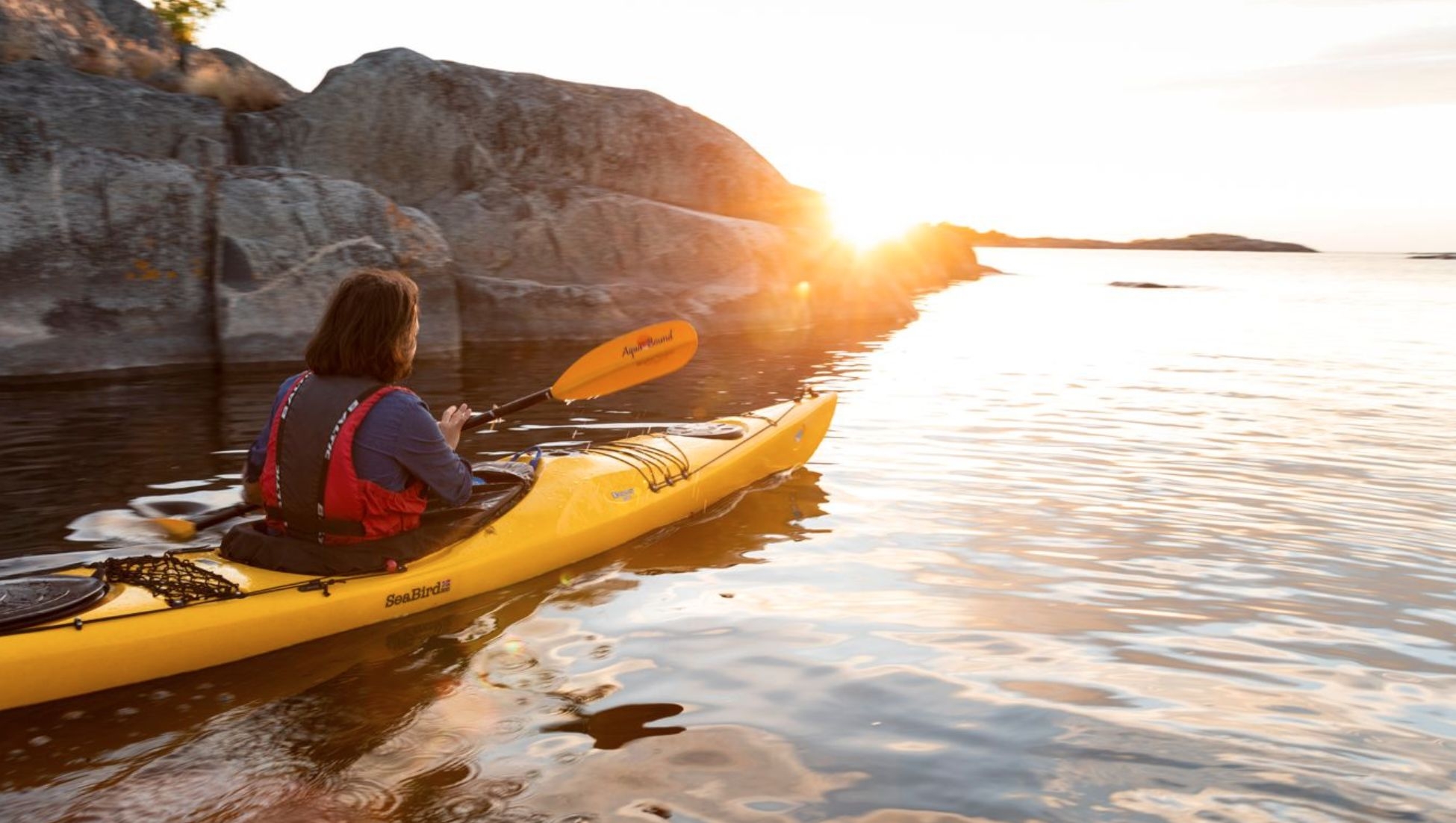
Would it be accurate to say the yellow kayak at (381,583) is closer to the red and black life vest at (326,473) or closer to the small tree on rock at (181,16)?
the red and black life vest at (326,473)

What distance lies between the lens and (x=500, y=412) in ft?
16.9

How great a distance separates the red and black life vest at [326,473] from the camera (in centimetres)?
351

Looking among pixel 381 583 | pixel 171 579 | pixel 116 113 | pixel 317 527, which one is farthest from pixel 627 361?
pixel 116 113

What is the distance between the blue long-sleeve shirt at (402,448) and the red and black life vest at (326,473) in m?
0.03

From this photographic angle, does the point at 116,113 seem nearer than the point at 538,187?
Yes

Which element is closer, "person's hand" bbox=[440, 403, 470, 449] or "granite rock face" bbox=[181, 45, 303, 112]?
"person's hand" bbox=[440, 403, 470, 449]

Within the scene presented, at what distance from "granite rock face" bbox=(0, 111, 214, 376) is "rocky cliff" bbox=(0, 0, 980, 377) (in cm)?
2

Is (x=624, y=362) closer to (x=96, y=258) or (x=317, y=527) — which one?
(x=317, y=527)

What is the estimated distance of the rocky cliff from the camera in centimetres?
1020

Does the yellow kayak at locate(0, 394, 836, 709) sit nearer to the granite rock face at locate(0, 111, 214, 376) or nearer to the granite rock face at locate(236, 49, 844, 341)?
the granite rock face at locate(0, 111, 214, 376)

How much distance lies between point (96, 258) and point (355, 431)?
27.7 ft

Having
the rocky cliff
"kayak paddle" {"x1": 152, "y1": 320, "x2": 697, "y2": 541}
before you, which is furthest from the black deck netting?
the rocky cliff

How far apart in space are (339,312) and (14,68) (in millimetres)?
11291

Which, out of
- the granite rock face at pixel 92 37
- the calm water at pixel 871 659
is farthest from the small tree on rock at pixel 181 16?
the calm water at pixel 871 659
